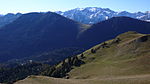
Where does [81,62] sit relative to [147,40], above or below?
below

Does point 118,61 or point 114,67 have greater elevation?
point 118,61

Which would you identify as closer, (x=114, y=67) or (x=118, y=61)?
(x=114, y=67)

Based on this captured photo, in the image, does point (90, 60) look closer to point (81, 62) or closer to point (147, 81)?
point (81, 62)

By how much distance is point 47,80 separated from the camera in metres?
77.8

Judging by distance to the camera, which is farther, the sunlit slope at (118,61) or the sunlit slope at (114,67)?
the sunlit slope at (118,61)

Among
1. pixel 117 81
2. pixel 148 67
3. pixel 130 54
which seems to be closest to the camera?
pixel 117 81

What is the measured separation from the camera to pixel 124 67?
10469 centimetres

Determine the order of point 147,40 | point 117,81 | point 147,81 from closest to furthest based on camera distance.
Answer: point 147,81 < point 117,81 < point 147,40

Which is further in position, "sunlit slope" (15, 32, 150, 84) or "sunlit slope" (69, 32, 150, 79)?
"sunlit slope" (69, 32, 150, 79)

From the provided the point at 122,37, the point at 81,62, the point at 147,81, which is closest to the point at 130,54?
the point at 81,62

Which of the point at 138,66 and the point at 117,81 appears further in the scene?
the point at 138,66

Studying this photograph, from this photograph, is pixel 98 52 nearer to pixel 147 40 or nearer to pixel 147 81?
pixel 147 40

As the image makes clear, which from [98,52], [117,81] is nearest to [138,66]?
[117,81]

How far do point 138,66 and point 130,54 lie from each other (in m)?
33.7
